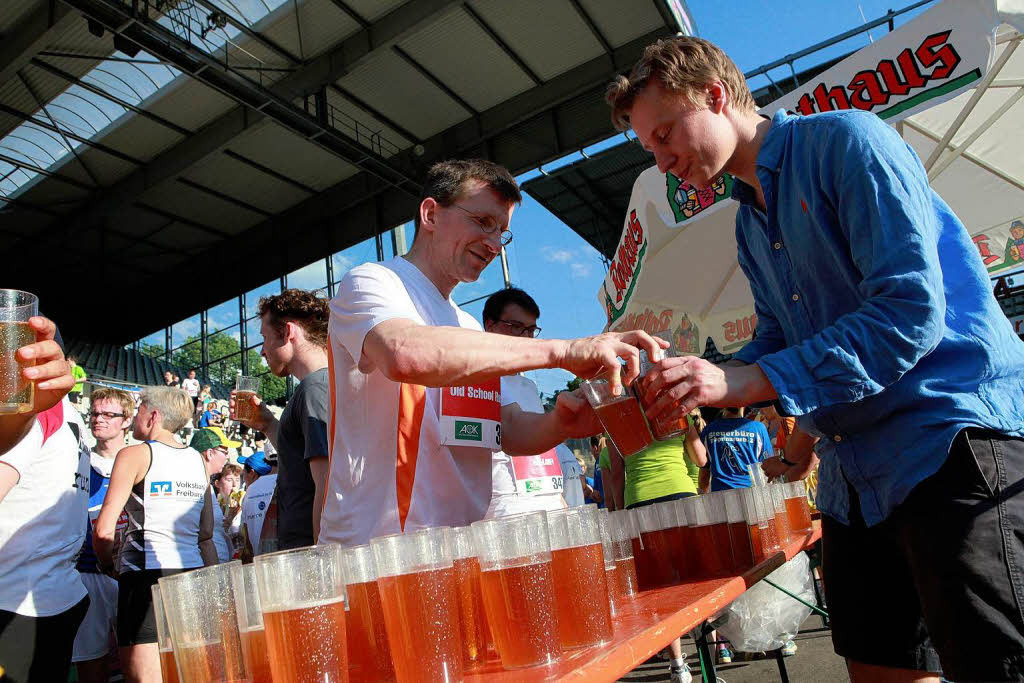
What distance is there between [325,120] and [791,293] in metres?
11.5

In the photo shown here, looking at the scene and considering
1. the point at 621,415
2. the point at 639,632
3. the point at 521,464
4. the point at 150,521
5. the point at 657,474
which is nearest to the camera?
the point at 639,632

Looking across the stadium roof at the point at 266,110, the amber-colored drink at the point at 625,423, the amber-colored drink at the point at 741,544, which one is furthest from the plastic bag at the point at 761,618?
the stadium roof at the point at 266,110

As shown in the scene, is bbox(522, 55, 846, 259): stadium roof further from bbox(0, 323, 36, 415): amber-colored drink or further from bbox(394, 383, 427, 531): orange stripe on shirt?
bbox(0, 323, 36, 415): amber-colored drink

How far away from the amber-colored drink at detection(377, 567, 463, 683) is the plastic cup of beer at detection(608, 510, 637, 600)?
0.56 metres

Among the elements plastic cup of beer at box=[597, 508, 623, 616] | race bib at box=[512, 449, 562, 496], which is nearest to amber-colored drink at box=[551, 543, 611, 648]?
plastic cup of beer at box=[597, 508, 623, 616]

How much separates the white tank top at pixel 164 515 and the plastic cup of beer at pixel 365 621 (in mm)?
3066

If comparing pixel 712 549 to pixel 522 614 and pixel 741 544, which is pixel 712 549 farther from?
pixel 522 614

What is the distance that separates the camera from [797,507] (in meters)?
2.61

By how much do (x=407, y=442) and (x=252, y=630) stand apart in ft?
2.02

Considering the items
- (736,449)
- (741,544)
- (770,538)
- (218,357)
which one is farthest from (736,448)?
(218,357)

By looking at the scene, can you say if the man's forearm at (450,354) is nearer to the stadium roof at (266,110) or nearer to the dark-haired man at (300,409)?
the dark-haired man at (300,409)

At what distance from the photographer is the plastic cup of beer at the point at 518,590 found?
0.91 meters

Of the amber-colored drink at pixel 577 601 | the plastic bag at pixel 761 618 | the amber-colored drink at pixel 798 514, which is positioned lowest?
the plastic bag at pixel 761 618

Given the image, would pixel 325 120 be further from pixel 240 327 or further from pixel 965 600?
pixel 965 600
